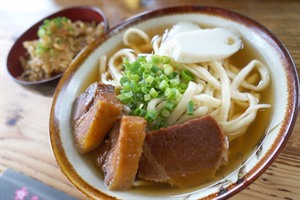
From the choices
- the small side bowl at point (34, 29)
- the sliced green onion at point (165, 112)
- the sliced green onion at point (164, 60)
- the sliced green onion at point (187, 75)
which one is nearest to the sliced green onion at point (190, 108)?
the sliced green onion at point (165, 112)

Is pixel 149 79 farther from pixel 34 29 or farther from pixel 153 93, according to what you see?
pixel 34 29

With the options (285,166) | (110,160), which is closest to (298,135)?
(285,166)

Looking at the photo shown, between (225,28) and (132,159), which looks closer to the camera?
(132,159)

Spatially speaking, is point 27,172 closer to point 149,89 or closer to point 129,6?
point 149,89

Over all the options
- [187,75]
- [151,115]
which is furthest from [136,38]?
[151,115]

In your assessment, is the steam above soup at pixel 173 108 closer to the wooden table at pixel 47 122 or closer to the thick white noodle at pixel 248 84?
the thick white noodle at pixel 248 84

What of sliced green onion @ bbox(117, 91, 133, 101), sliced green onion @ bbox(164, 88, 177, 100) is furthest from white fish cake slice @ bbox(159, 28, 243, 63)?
sliced green onion @ bbox(117, 91, 133, 101)

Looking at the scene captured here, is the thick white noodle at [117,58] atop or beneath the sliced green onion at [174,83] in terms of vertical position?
beneath
